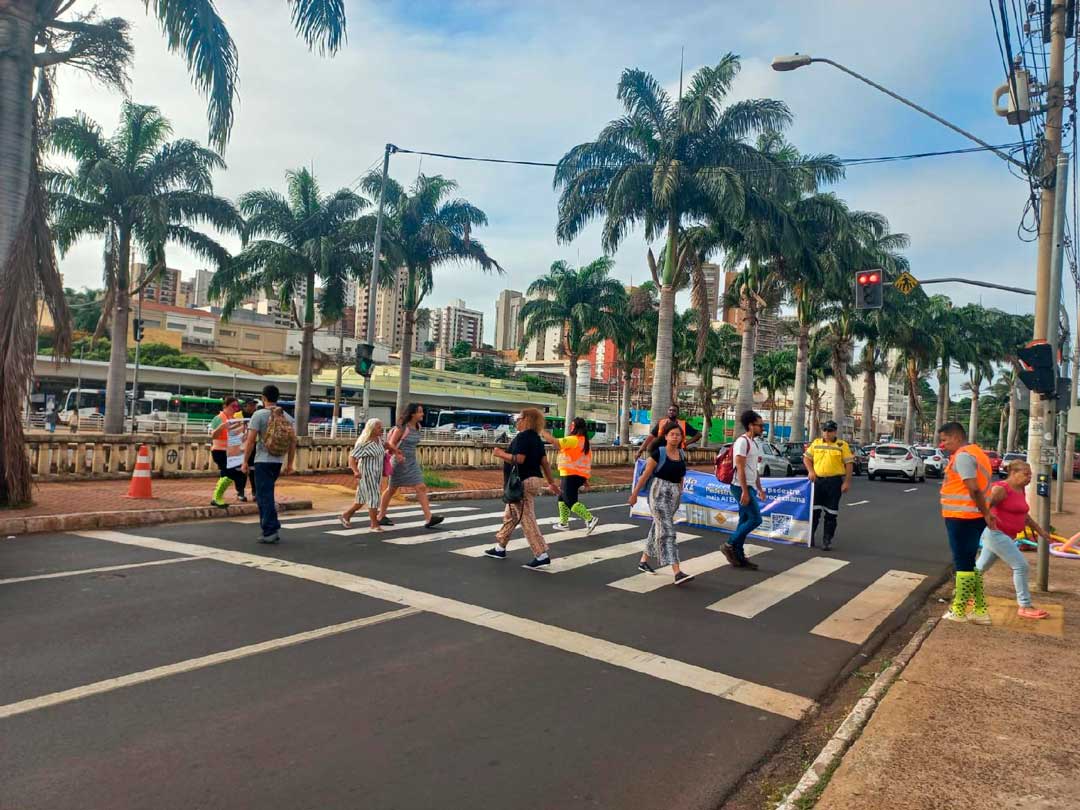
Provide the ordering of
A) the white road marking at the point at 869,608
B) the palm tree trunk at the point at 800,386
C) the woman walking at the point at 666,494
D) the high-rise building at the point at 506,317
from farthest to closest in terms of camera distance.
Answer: the high-rise building at the point at 506,317, the palm tree trunk at the point at 800,386, the woman walking at the point at 666,494, the white road marking at the point at 869,608

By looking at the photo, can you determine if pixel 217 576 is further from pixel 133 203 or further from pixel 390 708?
pixel 133 203

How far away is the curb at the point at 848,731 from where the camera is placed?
12.2ft

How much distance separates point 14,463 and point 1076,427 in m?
16.6

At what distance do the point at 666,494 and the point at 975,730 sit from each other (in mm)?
4179

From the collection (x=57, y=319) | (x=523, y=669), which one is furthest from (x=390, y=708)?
(x=57, y=319)

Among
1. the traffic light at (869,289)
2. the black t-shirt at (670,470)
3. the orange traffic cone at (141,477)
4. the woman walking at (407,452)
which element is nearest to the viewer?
the black t-shirt at (670,470)

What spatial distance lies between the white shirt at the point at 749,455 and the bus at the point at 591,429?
1887 inches

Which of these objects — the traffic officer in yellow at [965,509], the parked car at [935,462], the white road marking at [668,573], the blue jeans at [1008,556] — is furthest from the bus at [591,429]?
the traffic officer in yellow at [965,509]

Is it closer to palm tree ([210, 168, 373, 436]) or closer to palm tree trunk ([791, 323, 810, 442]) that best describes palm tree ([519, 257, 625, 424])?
palm tree trunk ([791, 323, 810, 442])

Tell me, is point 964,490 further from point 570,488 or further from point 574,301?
point 574,301

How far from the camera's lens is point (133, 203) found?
24.6 meters

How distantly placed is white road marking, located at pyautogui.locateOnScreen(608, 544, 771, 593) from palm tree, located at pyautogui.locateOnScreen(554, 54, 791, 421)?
50.5 feet

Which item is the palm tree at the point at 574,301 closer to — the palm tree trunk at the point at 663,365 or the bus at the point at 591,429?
the palm tree trunk at the point at 663,365

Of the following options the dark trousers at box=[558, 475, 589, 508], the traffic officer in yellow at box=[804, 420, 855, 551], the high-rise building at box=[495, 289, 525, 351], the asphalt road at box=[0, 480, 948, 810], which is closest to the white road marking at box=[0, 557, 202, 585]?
the asphalt road at box=[0, 480, 948, 810]
